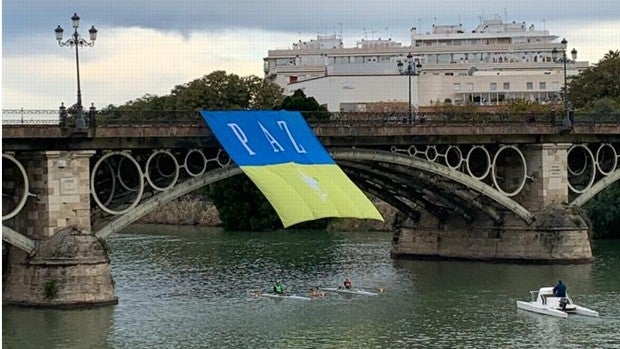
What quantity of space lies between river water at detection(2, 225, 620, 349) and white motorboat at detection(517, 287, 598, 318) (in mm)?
574

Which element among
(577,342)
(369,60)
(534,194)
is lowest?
(577,342)

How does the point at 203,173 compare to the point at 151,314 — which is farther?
the point at 203,173

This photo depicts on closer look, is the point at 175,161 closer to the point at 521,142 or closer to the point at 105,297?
the point at 105,297

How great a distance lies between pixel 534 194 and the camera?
3199 inches

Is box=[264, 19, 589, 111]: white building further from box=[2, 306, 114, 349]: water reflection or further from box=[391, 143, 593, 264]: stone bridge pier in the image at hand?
box=[2, 306, 114, 349]: water reflection

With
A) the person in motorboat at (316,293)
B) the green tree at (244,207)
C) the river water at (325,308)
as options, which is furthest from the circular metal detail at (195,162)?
the green tree at (244,207)

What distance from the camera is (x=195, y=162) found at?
66875 millimetres

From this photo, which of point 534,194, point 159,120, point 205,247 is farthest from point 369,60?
point 159,120

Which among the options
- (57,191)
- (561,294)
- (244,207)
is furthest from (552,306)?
(244,207)

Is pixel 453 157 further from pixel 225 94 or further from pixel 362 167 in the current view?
pixel 225 94

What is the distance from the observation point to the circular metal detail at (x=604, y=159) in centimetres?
8350

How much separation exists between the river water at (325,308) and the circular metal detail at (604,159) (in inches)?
186

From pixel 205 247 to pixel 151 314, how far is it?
39323mm

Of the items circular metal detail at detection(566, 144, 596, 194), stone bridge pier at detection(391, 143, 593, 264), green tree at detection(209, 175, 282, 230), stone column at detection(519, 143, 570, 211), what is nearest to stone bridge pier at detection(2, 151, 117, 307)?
stone bridge pier at detection(391, 143, 593, 264)
